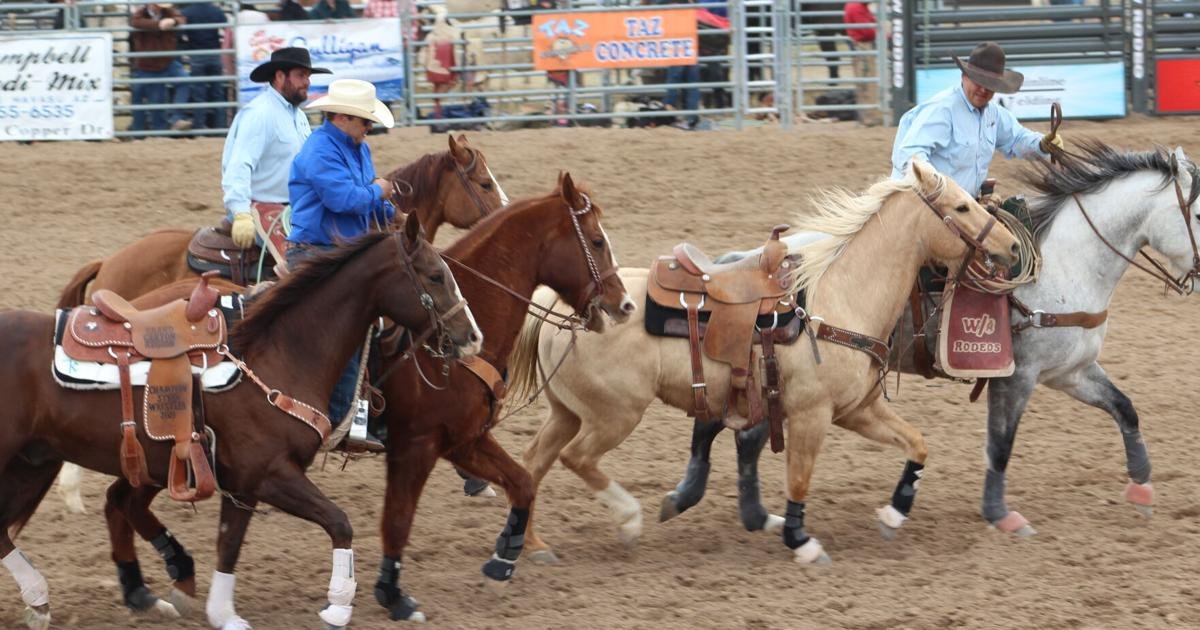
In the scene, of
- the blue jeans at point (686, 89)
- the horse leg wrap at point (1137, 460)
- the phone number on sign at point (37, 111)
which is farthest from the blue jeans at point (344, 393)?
the phone number on sign at point (37, 111)

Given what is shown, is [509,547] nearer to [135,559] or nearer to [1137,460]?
[135,559]

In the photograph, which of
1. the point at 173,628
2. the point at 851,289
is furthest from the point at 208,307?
the point at 851,289

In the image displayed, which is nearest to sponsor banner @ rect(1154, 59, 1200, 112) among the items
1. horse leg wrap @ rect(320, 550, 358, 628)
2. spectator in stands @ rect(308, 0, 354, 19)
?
spectator in stands @ rect(308, 0, 354, 19)

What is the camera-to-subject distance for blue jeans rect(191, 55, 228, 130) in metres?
14.2

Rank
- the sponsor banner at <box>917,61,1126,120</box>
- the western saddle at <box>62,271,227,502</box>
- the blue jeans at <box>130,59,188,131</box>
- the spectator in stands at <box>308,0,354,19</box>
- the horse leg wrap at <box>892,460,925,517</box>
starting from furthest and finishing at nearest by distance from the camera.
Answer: the sponsor banner at <box>917,61,1126,120</box> < the blue jeans at <box>130,59,188,131</box> < the spectator in stands at <box>308,0,354,19</box> < the horse leg wrap at <box>892,460,925,517</box> < the western saddle at <box>62,271,227,502</box>

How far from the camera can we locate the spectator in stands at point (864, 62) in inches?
576

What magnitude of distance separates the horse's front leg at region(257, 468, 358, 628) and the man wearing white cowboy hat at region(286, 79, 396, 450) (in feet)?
2.11

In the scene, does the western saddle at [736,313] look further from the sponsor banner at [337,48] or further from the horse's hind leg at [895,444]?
the sponsor banner at [337,48]

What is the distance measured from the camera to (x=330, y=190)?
604 cm

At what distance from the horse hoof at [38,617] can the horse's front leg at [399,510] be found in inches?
49.0

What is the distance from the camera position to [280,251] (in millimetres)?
7164

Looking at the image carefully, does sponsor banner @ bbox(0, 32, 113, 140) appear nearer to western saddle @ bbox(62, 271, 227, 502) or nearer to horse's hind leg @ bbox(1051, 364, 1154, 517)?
western saddle @ bbox(62, 271, 227, 502)

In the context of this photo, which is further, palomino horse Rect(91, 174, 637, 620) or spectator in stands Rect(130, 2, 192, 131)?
spectator in stands Rect(130, 2, 192, 131)

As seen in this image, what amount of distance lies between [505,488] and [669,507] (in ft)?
4.04
